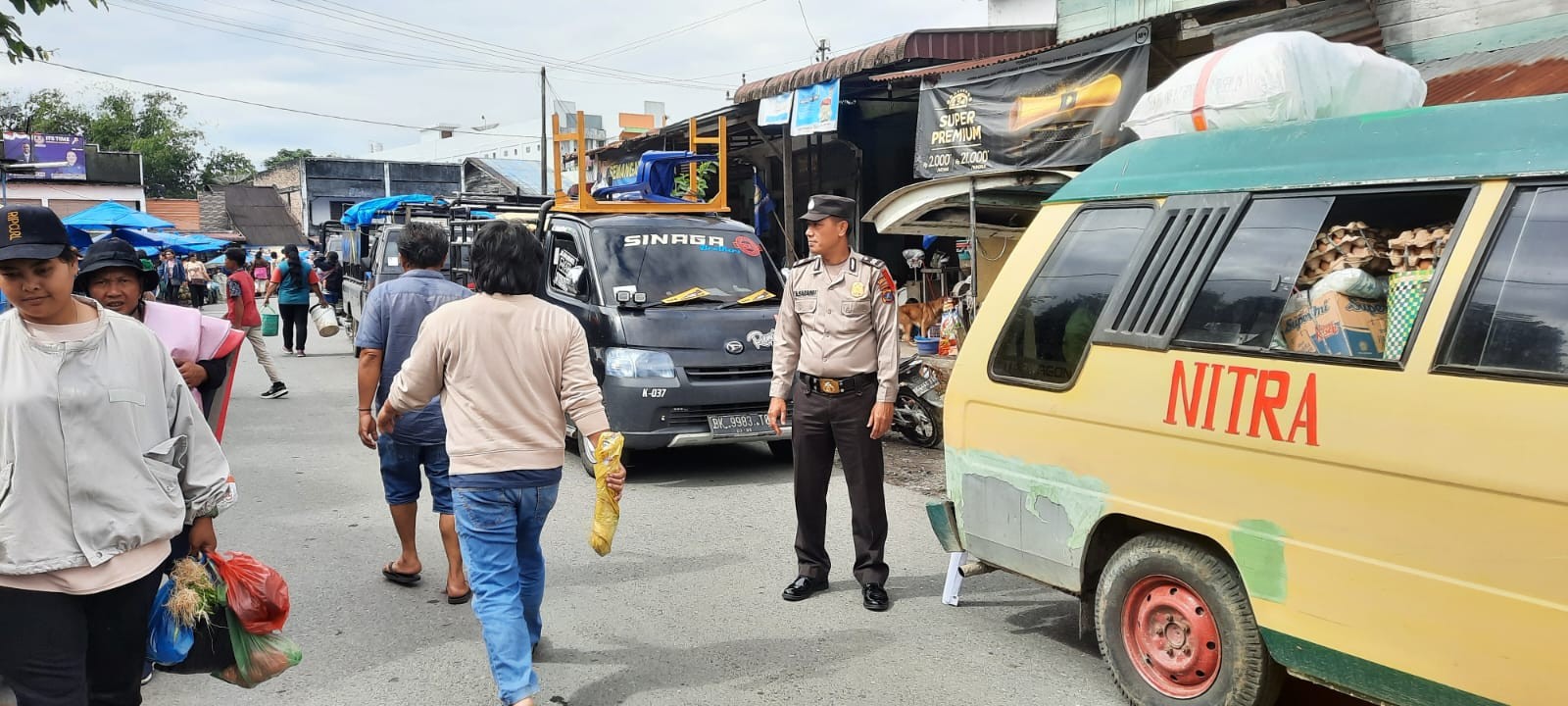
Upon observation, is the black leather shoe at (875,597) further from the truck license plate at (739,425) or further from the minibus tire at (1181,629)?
the truck license plate at (739,425)

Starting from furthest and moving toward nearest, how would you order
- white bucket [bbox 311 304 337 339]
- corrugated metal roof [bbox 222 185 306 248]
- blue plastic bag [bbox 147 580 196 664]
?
corrugated metal roof [bbox 222 185 306 248], white bucket [bbox 311 304 337 339], blue plastic bag [bbox 147 580 196 664]

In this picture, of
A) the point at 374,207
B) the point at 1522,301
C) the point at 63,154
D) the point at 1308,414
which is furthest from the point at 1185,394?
the point at 63,154

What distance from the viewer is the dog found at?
14.0 m

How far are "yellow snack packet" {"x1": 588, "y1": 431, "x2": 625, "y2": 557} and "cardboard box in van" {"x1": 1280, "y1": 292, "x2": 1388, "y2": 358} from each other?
7.00 ft

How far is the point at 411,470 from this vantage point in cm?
514

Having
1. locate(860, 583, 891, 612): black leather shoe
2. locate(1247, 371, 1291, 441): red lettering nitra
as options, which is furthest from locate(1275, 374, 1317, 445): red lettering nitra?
locate(860, 583, 891, 612): black leather shoe

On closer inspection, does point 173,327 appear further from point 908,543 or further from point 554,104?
point 554,104

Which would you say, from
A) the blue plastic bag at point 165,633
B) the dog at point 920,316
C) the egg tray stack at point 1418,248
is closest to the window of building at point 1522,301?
the egg tray stack at point 1418,248

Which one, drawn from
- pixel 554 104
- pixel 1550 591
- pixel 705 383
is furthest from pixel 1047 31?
pixel 554 104

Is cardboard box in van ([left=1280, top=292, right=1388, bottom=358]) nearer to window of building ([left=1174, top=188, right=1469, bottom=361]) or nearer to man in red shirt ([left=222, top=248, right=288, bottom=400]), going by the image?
window of building ([left=1174, top=188, right=1469, bottom=361])

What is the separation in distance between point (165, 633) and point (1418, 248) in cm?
362

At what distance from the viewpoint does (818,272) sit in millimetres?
5078

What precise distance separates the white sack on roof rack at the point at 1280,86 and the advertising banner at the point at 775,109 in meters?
10.1

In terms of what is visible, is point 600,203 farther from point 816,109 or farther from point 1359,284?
point 1359,284
